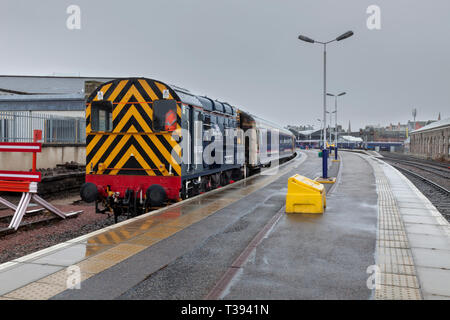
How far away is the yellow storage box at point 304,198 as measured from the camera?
1000cm

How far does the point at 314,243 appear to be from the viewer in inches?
282

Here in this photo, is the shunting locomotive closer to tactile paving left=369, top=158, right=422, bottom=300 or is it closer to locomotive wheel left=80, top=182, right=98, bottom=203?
locomotive wheel left=80, top=182, right=98, bottom=203

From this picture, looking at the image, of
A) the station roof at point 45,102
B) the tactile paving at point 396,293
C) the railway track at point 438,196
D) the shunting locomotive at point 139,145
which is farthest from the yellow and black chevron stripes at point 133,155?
the station roof at point 45,102

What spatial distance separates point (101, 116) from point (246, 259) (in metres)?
6.67

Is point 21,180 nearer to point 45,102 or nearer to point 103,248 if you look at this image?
point 103,248

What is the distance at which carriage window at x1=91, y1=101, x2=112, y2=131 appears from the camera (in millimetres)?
10570

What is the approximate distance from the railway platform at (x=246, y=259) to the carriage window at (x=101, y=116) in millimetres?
3031

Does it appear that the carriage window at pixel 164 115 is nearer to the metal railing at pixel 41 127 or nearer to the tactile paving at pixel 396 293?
the tactile paving at pixel 396 293

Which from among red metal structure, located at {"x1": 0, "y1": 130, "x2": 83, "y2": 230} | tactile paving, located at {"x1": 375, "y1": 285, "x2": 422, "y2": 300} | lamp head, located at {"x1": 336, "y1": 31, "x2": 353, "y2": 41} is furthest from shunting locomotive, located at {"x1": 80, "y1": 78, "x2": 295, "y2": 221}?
lamp head, located at {"x1": 336, "y1": 31, "x2": 353, "y2": 41}

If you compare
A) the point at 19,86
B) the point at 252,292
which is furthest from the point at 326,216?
the point at 19,86

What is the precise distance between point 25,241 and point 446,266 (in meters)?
8.84

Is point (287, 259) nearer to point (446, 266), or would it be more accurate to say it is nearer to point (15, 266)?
point (446, 266)

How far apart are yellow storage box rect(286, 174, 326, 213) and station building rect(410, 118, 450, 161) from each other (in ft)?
158

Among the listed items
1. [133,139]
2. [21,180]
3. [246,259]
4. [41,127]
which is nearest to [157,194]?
[133,139]
